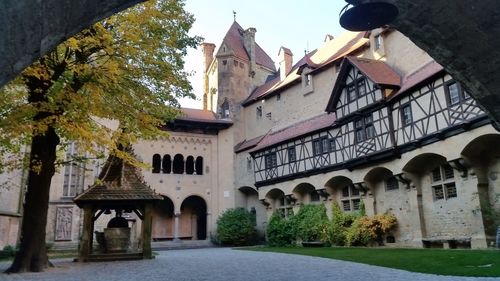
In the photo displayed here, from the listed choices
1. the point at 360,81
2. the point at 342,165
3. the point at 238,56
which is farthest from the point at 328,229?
the point at 238,56

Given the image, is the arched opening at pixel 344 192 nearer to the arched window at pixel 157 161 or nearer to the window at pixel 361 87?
the window at pixel 361 87

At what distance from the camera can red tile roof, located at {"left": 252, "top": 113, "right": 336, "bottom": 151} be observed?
24612 millimetres

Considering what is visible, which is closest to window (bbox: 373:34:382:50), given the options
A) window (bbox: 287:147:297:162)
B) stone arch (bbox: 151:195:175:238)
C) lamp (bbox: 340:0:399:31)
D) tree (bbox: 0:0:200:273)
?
window (bbox: 287:147:297:162)

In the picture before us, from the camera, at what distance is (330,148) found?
76.5ft

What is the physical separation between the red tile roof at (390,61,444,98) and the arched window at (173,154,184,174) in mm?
19044

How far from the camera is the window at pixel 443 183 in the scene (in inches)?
671

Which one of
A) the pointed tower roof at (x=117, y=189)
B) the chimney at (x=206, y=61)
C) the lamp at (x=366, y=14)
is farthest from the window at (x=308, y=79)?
the lamp at (x=366, y=14)

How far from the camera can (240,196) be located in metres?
32.8

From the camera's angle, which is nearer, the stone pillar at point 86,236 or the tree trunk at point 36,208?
the tree trunk at point 36,208

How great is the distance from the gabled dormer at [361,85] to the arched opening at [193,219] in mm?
15851

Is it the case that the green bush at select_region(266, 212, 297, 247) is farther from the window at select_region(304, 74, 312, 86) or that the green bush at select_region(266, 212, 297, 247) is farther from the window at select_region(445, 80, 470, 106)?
the window at select_region(445, 80, 470, 106)

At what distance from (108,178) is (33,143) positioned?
13.8 feet

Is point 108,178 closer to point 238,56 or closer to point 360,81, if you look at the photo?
point 360,81

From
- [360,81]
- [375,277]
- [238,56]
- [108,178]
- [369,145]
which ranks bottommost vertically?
[375,277]
